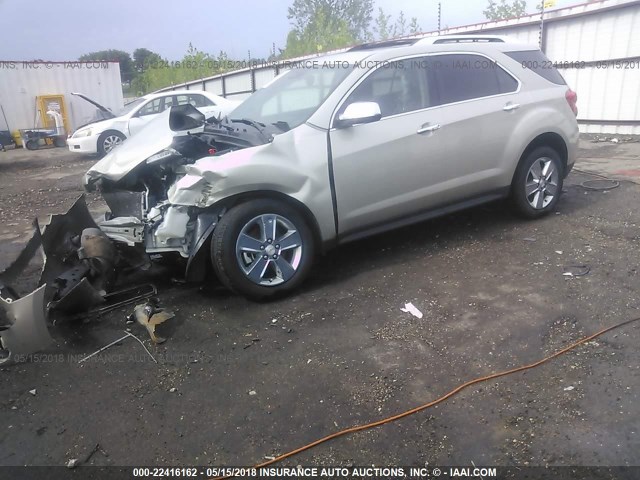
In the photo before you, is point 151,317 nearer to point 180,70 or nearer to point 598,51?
point 598,51

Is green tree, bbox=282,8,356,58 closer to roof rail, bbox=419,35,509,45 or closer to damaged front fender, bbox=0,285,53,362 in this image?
roof rail, bbox=419,35,509,45

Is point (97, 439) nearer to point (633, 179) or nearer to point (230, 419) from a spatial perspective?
point (230, 419)

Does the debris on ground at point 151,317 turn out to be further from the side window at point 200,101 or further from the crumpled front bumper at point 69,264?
the side window at point 200,101

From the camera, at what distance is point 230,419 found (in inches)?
107

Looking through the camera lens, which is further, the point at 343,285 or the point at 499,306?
the point at 343,285

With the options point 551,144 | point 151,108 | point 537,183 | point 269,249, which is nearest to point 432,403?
point 269,249

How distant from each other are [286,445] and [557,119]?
4.34 m

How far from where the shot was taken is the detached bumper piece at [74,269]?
3.74m

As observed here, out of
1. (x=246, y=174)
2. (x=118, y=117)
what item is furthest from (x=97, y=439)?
(x=118, y=117)

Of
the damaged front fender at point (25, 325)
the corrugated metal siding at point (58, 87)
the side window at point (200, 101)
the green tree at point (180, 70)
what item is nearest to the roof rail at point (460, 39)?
the damaged front fender at point (25, 325)

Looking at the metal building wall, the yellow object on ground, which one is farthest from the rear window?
the yellow object on ground

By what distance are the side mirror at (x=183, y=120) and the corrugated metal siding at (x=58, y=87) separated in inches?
683

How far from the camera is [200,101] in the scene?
44.0 ft

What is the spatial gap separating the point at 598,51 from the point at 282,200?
9.91 metres
